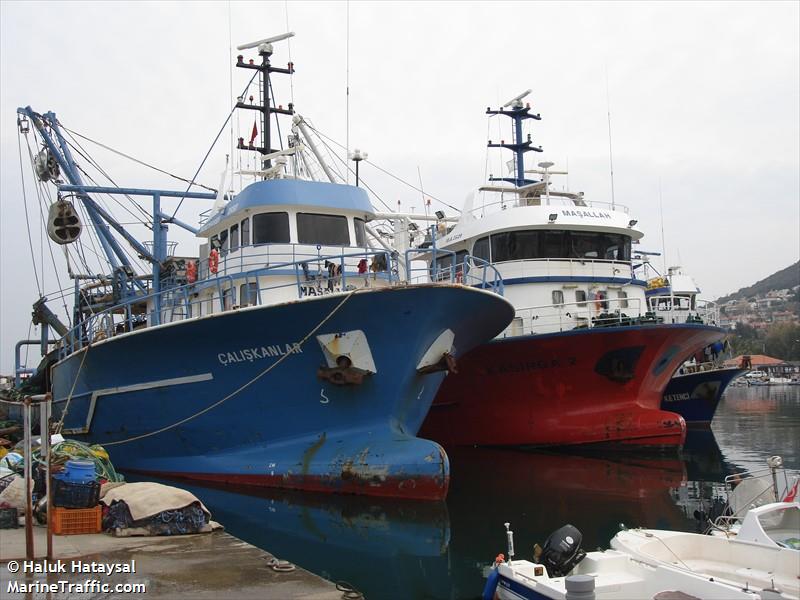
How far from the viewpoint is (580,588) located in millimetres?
6023

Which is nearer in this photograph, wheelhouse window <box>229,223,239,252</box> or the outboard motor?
the outboard motor

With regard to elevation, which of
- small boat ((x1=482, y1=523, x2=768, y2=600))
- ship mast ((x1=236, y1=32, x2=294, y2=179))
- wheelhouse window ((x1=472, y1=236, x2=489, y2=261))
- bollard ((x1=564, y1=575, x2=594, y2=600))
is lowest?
small boat ((x1=482, y1=523, x2=768, y2=600))

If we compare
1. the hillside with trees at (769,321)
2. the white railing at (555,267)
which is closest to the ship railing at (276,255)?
the white railing at (555,267)

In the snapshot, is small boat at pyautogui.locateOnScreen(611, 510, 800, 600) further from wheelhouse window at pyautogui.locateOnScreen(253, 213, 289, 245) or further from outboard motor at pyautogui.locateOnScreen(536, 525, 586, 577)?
wheelhouse window at pyautogui.locateOnScreen(253, 213, 289, 245)

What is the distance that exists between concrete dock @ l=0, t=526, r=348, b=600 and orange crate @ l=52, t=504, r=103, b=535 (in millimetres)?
153

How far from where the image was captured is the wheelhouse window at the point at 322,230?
1495 cm

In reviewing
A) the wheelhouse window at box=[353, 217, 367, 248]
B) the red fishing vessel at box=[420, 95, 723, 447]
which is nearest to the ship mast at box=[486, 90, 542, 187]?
the red fishing vessel at box=[420, 95, 723, 447]

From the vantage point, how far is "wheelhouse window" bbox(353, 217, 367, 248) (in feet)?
51.0

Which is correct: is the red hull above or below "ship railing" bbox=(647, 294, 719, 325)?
below

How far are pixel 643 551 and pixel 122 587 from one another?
4.66 m

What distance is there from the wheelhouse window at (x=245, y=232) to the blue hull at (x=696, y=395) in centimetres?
1425

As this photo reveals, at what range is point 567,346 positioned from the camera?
17906mm

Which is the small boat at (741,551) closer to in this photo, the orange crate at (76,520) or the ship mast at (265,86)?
the orange crate at (76,520)

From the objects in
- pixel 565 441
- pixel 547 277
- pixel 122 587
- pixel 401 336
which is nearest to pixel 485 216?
pixel 547 277
